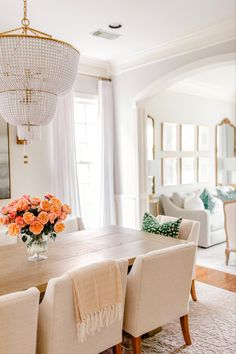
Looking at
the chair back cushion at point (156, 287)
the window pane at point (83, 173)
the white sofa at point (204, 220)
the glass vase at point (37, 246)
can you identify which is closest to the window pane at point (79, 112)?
the window pane at point (83, 173)

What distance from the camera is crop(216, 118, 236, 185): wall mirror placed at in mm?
7309

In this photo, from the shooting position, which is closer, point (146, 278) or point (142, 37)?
point (146, 278)

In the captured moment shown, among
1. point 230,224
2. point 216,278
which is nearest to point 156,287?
point 216,278

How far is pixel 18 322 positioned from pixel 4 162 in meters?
2.82

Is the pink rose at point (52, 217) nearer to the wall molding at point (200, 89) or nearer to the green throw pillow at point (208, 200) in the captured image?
the green throw pillow at point (208, 200)

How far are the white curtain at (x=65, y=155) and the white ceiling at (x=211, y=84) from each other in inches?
92.4

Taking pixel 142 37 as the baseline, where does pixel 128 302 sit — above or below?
below

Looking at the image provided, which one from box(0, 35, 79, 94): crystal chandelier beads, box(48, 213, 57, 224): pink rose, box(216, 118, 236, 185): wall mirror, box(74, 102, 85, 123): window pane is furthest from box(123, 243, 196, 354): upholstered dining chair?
box(216, 118, 236, 185): wall mirror

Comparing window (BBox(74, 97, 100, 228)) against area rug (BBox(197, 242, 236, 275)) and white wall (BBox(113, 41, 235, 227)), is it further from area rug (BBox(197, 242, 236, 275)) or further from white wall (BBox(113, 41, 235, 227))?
area rug (BBox(197, 242, 236, 275))

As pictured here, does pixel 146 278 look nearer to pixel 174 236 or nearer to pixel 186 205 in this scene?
pixel 174 236

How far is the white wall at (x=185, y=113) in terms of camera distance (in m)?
5.96

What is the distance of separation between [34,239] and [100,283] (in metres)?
0.72

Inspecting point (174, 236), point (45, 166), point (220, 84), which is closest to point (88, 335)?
point (174, 236)

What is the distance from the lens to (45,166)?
14.6ft
